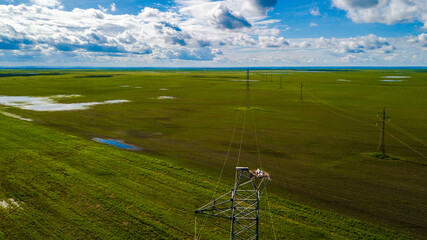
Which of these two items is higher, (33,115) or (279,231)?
(33,115)

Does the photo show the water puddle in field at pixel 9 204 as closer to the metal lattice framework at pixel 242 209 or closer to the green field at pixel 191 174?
the green field at pixel 191 174

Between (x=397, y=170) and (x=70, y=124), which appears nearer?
(x=397, y=170)

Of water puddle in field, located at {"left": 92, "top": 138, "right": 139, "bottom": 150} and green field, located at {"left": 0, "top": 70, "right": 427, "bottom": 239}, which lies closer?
green field, located at {"left": 0, "top": 70, "right": 427, "bottom": 239}

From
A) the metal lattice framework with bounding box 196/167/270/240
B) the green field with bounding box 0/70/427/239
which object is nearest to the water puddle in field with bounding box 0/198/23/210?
the green field with bounding box 0/70/427/239

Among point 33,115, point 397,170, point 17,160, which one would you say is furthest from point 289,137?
point 33,115

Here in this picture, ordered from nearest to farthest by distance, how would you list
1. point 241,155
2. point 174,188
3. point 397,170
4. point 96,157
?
point 174,188, point 397,170, point 96,157, point 241,155

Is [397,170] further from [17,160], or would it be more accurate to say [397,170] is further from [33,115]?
[33,115]

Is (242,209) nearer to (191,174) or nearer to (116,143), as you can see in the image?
(191,174)

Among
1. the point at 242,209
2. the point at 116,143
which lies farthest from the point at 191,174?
the point at 116,143

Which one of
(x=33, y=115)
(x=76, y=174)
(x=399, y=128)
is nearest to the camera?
(x=76, y=174)

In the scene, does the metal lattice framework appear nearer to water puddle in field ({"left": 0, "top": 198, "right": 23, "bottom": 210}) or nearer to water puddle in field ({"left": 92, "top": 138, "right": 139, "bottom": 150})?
water puddle in field ({"left": 0, "top": 198, "right": 23, "bottom": 210})
